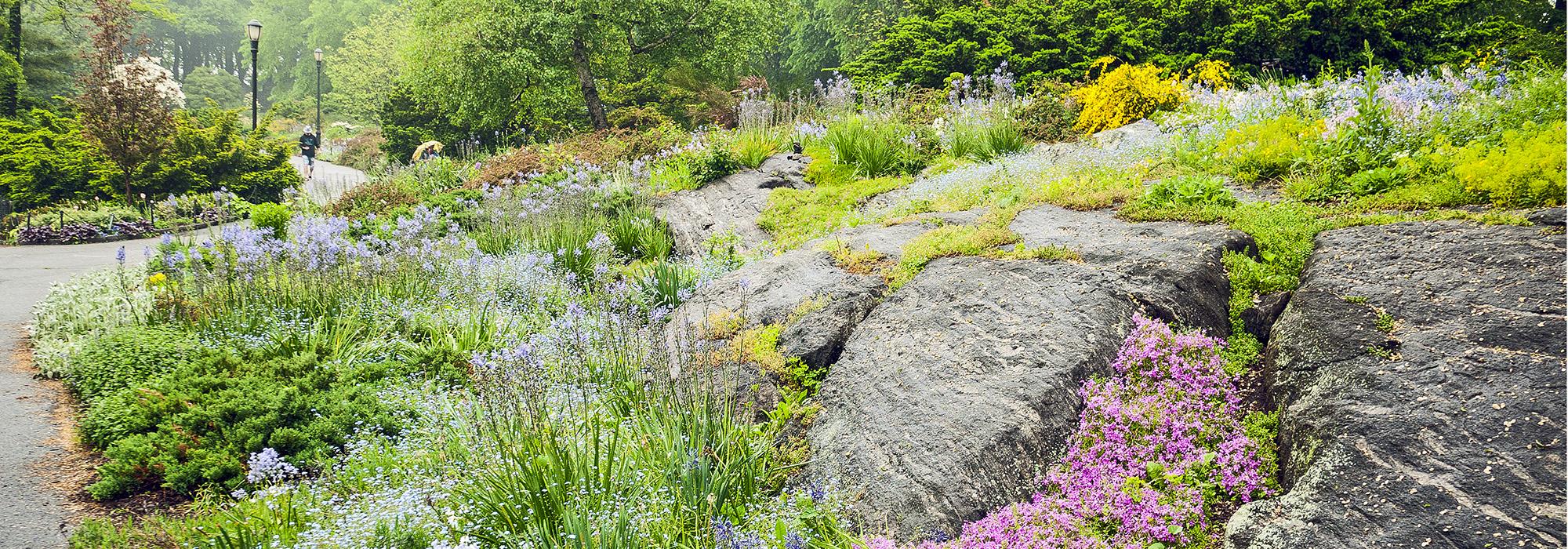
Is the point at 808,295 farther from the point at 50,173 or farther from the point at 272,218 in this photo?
the point at 50,173

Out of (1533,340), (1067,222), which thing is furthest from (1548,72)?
(1533,340)

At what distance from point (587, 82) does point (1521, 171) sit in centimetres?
1927

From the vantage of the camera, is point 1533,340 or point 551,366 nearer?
point 1533,340

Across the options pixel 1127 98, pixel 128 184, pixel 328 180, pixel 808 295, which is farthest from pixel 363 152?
pixel 808 295

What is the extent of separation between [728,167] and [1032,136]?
4.41 meters

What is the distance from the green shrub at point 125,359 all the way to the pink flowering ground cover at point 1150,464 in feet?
17.8

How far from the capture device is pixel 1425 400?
3.23 m

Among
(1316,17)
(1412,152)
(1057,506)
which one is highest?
(1316,17)

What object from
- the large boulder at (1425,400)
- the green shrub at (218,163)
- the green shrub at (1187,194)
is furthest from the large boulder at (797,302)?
→ the green shrub at (218,163)

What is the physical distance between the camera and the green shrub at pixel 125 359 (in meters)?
5.68

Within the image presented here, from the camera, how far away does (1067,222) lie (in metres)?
6.04

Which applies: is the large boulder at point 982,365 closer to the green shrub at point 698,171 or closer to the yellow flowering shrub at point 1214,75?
the green shrub at point 698,171

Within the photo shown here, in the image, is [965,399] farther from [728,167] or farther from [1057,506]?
[728,167]

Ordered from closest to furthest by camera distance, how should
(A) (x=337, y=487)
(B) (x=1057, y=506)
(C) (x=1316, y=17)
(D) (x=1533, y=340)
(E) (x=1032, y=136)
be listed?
(D) (x=1533, y=340)
(B) (x=1057, y=506)
(A) (x=337, y=487)
(E) (x=1032, y=136)
(C) (x=1316, y=17)
